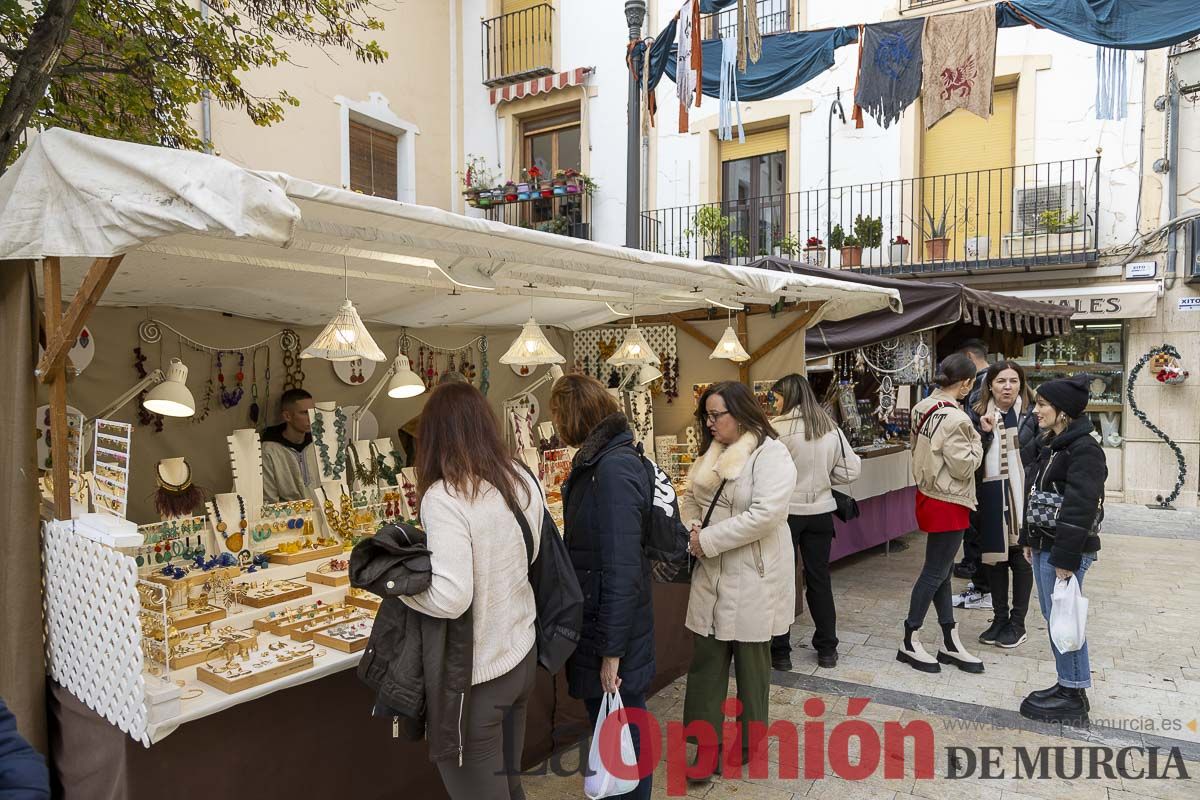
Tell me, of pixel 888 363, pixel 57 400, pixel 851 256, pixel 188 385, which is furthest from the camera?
pixel 851 256

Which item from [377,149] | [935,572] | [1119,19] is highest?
[377,149]

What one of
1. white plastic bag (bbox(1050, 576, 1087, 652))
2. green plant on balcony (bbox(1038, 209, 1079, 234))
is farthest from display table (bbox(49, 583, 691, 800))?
green plant on balcony (bbox(1038, 209, 1079, 234))

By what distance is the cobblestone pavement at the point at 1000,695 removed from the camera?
2.84 metres

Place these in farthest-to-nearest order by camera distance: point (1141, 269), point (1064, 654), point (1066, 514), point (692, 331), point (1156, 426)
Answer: point (1156, 426)
point (1141, 269)
point (692, 331)
point (1064, 654)
point (1066, 514)

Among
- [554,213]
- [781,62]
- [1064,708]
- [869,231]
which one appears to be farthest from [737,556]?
[554,213]

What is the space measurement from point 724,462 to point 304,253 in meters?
2.03

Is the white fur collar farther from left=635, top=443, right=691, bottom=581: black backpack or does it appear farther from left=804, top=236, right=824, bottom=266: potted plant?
left=804, top=236, right=824, bottom=266: potted plant

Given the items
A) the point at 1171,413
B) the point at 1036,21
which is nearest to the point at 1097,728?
the point at 1036,21

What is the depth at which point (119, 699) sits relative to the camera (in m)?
1.92

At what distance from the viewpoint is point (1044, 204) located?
8953 mm

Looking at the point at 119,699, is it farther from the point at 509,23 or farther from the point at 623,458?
the point at 509,23

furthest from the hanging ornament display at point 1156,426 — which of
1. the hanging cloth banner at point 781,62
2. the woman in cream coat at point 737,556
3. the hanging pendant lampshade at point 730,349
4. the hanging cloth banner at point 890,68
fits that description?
the woman in cream coat at point 737,556

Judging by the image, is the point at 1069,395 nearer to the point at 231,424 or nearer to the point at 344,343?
the point at 344,343

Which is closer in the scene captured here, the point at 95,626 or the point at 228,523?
the point at 95,626
